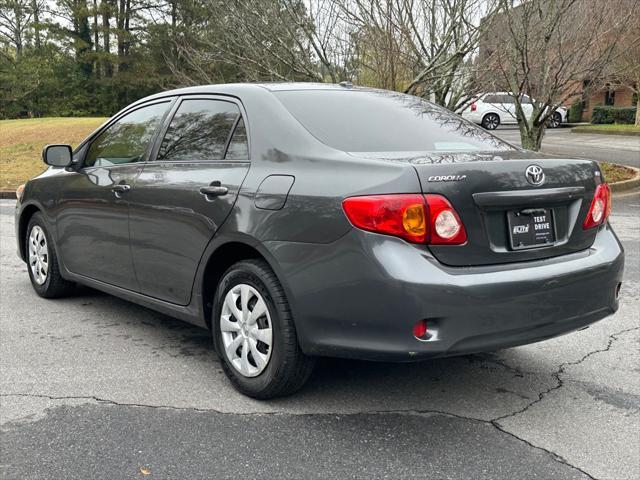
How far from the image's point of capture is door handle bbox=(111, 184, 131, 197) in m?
4.59

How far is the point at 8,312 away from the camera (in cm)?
545

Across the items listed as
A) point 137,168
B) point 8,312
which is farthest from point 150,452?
point 8,312

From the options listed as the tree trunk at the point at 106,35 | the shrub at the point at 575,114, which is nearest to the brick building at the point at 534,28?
the shrub at the point at 575,114

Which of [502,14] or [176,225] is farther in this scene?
[502,14]

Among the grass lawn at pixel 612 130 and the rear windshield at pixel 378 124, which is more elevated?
the rear windshield at pixel 378 124

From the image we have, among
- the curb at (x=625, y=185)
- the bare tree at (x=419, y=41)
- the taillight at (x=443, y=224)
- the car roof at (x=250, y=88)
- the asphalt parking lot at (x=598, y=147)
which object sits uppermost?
the bare tree at (x=419, y=41)

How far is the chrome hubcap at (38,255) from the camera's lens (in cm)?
576

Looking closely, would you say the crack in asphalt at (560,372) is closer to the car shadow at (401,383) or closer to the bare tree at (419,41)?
the car shadow at (401,383)

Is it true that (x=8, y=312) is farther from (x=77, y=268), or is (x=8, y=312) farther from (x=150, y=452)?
(x=150, y=452)

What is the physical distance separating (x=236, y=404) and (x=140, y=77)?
139ft

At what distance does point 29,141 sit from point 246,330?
2228 cm

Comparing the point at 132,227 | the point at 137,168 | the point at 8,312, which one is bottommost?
the point at 8,312

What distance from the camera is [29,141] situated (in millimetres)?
23703

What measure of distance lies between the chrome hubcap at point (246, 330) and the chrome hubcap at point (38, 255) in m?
2.54
